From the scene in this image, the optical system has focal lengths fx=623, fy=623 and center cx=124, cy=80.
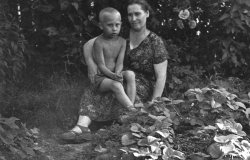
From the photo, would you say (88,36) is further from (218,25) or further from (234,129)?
(234,129)

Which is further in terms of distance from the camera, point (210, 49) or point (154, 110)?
point (210, 49)

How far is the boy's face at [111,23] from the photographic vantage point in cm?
575

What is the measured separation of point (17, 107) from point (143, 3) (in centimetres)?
175

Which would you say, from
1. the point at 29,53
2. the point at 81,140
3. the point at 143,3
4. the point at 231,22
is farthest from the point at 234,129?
the point at 29,53

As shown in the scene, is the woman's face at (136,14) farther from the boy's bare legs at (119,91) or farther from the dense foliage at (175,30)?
the dense foliage at (175,30)

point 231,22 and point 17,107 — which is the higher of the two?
point 231,22

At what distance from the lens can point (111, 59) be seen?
19.7ft

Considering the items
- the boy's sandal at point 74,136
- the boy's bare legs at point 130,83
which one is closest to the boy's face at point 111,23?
the boy's bare legs at point 130,83

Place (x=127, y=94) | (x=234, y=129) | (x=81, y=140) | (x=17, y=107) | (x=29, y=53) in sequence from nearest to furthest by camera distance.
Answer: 1. (x=234, y=129)
2. (x=81, y=140)
3. (x=127, y=94)
4. (x=17, y=107)
5. (x=29, y=53)

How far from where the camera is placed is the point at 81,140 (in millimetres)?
5512

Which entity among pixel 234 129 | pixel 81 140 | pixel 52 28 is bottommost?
pixel 81 140

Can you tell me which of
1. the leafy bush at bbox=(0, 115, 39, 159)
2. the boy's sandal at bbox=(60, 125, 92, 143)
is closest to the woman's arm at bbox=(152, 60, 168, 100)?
the boy's sandal at bbox=(60, 125, 92, 143)

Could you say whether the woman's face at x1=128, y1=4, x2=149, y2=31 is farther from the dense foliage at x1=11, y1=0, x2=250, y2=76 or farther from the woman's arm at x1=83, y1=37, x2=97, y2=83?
the dense foliage at x1=11, y1=0, x2=250, y2=76

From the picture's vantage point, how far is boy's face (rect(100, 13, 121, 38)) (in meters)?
5.75
